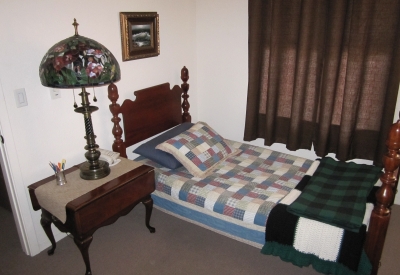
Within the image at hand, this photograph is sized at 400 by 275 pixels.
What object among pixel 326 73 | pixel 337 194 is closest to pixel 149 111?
pixel 326 73

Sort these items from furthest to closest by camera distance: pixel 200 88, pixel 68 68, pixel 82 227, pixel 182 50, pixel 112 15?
pixel 200 88 → pixel 182 50 → pixel 112 15 → pixel 82 227 → pixel 68 68

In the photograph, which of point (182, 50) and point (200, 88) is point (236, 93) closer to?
point (200, 88)

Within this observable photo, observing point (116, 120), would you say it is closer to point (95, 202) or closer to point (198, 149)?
point (198, 149)

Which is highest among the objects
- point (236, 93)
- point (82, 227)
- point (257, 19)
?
point (257, 19)

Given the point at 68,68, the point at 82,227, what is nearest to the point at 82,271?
the point at 82,227

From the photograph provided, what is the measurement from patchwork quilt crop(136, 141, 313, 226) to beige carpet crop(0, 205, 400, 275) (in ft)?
1.28

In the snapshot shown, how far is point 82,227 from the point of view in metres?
1.96

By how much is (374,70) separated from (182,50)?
177 cm

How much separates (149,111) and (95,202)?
1.20 m

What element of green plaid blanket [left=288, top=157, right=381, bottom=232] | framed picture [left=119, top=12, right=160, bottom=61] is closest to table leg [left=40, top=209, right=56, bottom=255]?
framed picture [left=119, top=12, right=160, bottom=61]

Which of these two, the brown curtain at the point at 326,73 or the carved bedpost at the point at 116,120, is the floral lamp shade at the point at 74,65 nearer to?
the carved bedpost at the point at 116,120

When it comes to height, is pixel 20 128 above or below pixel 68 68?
below

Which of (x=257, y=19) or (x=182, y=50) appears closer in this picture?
(x=257, y=19)

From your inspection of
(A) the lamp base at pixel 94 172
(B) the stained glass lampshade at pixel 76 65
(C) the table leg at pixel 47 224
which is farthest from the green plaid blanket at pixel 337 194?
(C) the table leg at pixel 47 224
